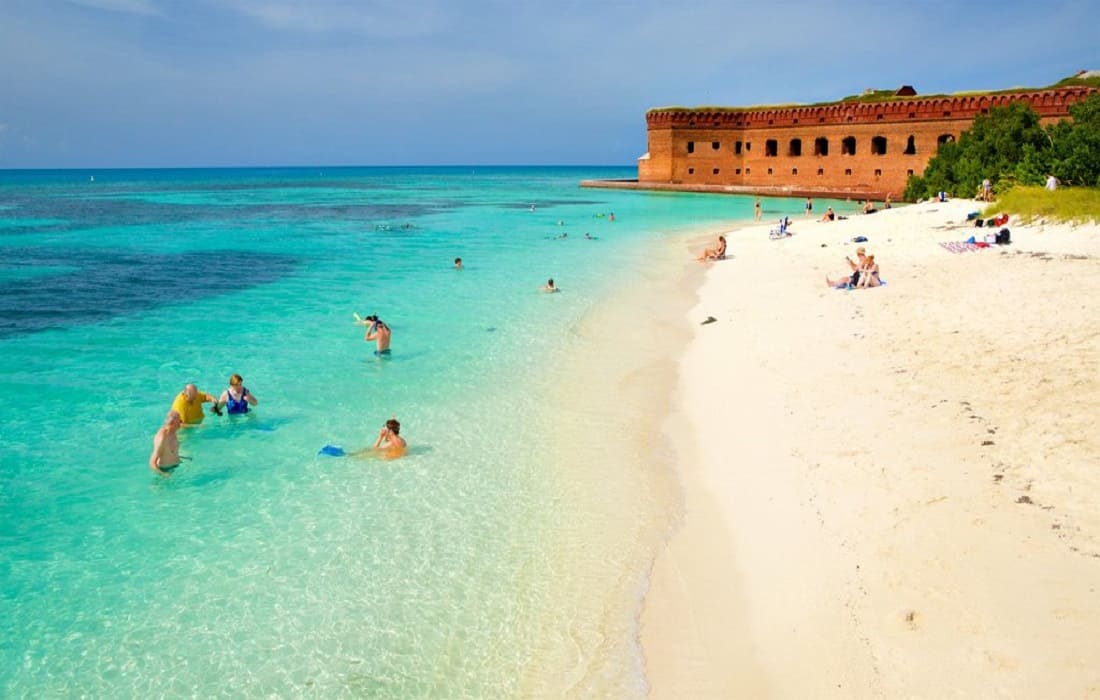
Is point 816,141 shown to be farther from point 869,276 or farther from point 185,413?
point 185,413

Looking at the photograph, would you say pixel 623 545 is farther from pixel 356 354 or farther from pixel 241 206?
pixel 241 206

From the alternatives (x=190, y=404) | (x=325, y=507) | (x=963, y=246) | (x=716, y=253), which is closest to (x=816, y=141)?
(x=716, y=253)

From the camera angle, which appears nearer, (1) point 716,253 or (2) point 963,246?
(2) point 963,246

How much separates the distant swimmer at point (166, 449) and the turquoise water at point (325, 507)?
137 mm

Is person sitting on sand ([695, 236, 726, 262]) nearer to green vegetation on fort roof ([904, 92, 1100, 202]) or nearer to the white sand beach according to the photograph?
green vegetation on fort roof ([904, 92, 1100, 202])

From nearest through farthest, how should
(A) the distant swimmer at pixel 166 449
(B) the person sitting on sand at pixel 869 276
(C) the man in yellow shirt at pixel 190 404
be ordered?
(A) the distant swimmer at pixel 166 449, (C) the man in yellow shirt at pixel 190 404, (B) the person sitting on sand at pixel 869 276

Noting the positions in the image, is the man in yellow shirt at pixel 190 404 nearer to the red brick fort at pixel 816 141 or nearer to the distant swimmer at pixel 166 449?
the distant swimmer at pixel 166 449

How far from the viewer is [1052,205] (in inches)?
720

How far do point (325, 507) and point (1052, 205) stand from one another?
64.6ft

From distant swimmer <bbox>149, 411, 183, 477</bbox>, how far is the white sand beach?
5.83 meters

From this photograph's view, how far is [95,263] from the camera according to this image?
25016 mm

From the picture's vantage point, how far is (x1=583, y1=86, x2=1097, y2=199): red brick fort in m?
46.0

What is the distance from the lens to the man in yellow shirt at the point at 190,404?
367 inches

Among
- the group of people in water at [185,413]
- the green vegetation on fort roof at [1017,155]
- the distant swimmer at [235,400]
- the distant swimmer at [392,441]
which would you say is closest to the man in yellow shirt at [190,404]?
the group of people in water at [185,413]
